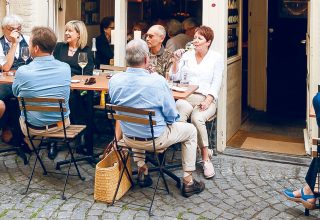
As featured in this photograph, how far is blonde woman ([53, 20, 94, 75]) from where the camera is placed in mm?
6742

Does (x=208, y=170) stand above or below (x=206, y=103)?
below

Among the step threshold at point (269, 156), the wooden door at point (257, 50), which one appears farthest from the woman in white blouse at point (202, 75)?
the wooden door at point (257, 50)

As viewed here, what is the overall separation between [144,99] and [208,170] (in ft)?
4.46

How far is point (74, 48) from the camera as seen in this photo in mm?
6848

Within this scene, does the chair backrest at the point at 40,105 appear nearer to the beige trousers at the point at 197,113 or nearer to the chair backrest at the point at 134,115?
the chair backrest at the point at 134,115

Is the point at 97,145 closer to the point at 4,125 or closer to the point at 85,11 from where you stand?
the point at 4,125

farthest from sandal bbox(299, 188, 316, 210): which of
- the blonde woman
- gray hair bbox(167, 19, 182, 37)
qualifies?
gray hair bbox(167, 19, 182, 37)

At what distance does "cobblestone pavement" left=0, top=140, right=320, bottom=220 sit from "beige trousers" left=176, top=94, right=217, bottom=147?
1.34 ft

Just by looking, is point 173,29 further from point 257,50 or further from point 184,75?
point 184,75

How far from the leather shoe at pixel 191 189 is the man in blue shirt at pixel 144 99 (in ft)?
1.42

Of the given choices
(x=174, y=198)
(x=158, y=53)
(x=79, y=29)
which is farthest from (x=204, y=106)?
(x=79, y=29)

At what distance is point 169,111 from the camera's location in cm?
509

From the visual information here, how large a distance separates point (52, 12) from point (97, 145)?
79.7 inches

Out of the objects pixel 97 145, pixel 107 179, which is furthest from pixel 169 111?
pixel 97 145
